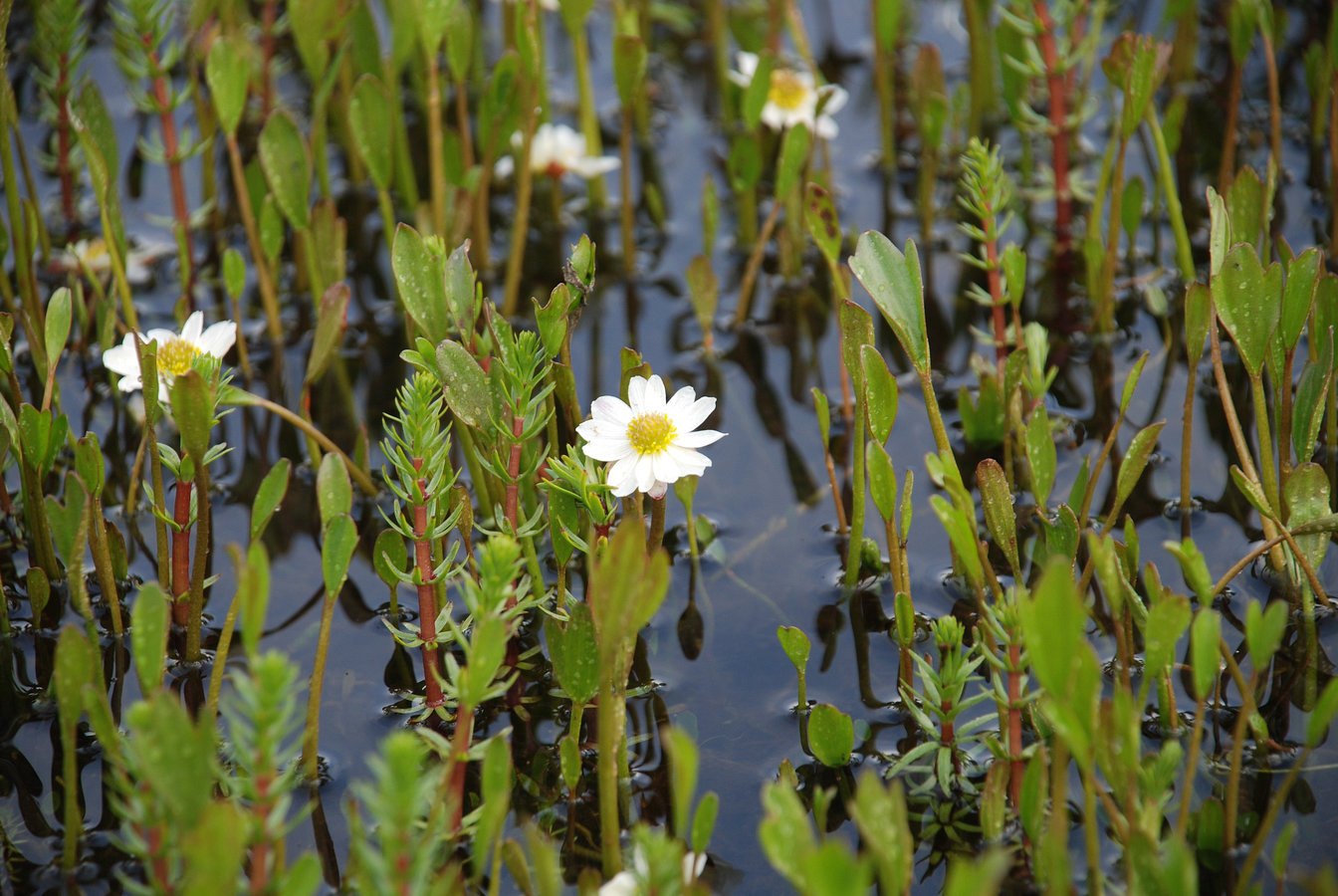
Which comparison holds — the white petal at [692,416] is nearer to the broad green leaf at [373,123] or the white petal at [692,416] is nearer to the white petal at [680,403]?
the white petal at [680,403]

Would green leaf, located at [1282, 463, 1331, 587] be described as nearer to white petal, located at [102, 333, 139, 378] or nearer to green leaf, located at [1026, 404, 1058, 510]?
green leaf, located at [1026, 404, 1058, 510]

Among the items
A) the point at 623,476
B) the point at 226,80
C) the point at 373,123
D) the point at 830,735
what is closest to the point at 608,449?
the point at 623,476

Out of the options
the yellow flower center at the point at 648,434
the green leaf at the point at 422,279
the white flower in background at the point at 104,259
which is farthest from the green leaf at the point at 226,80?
the yellow flower center at the point at 648,434

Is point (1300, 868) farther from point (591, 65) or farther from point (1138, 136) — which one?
point (591, 65)

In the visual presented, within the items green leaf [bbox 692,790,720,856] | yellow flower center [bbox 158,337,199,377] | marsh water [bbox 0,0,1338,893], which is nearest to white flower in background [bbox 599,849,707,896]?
green leaf [bbox 692,790,720,856]

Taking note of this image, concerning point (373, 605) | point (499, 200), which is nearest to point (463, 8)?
point (499, 200)

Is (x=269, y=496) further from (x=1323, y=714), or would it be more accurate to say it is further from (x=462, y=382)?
(x=1323, y=714)

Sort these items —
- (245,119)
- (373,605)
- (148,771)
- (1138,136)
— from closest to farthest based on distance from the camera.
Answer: (148,771)
(373,605)
(1138,136)
(245,119)
